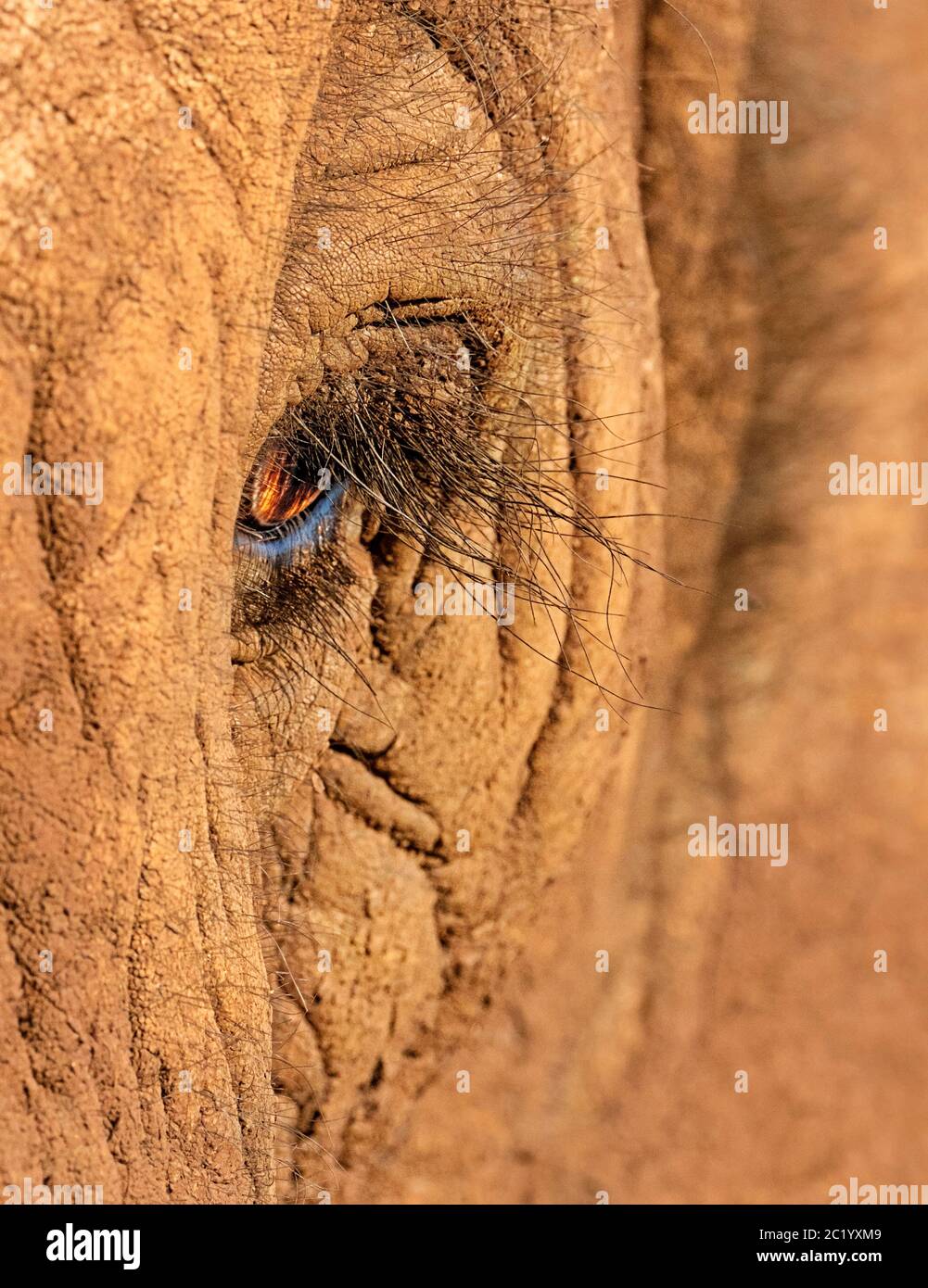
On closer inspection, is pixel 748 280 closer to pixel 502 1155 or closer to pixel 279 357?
pixel 279 357

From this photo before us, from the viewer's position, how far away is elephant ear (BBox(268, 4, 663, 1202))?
1.68m

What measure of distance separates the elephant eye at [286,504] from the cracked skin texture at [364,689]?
0.09 meters

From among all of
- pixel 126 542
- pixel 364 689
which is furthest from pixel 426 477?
pixel 126 542

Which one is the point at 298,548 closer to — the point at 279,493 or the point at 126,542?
the point at 279,493

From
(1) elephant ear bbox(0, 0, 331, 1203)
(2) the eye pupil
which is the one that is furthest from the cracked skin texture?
(2) the eye pupil

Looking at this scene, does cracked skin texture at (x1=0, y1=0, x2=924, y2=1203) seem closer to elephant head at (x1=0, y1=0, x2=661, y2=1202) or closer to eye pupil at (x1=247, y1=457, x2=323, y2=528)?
elephant head at (x1=0, y1=0, x2=661, y2=1202)

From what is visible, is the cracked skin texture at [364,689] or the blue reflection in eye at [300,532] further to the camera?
the blue reflection in eye at [300,532]

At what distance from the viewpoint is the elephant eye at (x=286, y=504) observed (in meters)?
1.49

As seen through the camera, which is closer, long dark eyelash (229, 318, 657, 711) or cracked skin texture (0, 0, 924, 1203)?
cracked skin texture (0, 0, 924, 1203)

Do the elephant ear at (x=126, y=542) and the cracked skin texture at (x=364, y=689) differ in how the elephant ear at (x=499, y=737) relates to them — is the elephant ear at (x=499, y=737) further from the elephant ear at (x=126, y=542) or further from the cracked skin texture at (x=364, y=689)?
the elephant ear at (x=126, y=542)

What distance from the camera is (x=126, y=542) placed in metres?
1.05

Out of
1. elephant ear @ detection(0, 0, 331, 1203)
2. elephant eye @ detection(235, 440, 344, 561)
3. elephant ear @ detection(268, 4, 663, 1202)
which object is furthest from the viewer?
elephant ear @ detection(268, 4, 663, 1202)

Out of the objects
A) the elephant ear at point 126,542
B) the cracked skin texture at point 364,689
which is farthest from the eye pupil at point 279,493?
the elephant ear at point 126,542

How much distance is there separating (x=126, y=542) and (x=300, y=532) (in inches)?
20.9
